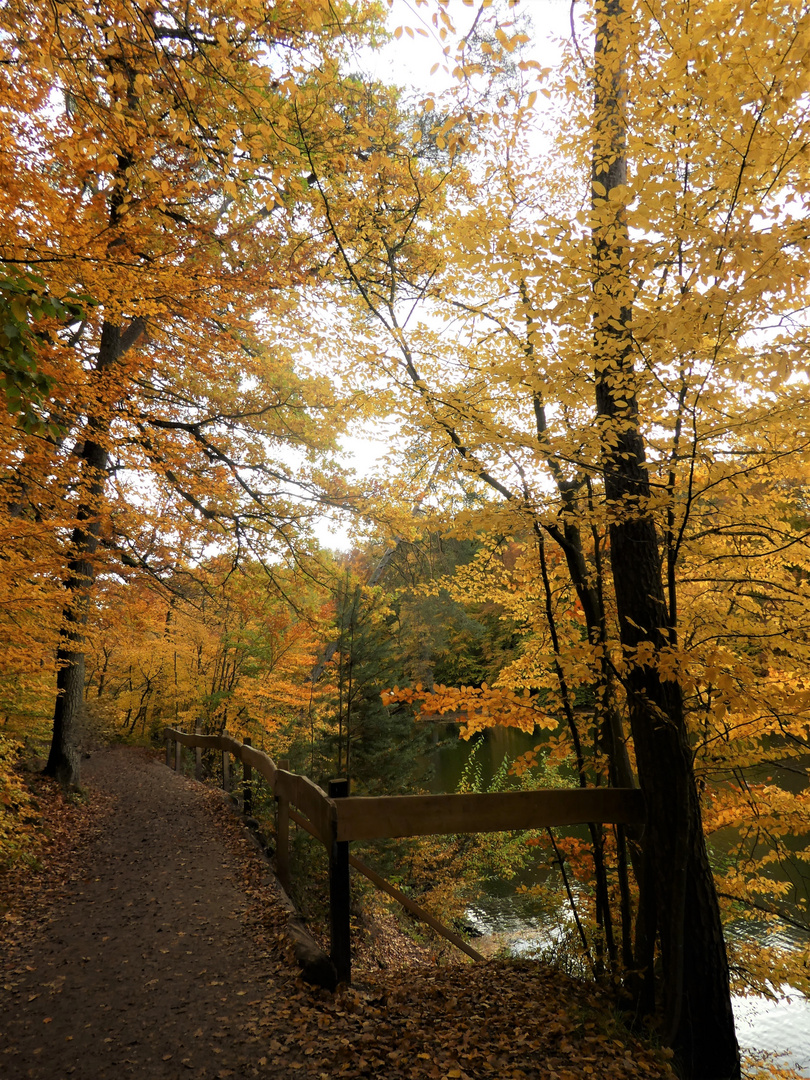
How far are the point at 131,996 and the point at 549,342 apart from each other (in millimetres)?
4929

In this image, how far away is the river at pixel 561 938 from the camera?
6.13 m

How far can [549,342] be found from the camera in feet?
12.3

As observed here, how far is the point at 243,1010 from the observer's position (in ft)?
11.0

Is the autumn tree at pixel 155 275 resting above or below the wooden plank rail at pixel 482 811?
above

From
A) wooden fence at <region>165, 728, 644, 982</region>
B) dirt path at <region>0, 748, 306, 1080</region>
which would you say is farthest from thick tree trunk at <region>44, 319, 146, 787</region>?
wooden fence at <region>165, 728, 644, 982</region>

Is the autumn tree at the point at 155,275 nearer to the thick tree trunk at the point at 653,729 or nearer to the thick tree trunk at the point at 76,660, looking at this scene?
the thick tree trunk at the point at 76,660

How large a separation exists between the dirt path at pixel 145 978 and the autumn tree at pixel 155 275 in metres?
3.25

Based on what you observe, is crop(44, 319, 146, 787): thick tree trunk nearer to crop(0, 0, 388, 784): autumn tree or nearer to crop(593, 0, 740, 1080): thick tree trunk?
crop(0, 0, 388, 784): autumn tree

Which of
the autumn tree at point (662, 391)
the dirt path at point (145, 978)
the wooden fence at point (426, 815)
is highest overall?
the autumn tree at point (662, 391)

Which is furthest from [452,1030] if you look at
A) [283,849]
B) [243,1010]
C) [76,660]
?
[76,660]

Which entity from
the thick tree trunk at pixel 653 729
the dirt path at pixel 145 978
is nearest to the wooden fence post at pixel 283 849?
the dirt path at pixel 145 978

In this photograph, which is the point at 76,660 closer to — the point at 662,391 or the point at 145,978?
the point at 145,978

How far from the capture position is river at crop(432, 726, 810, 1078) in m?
6.13

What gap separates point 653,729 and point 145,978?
12.2 feet
